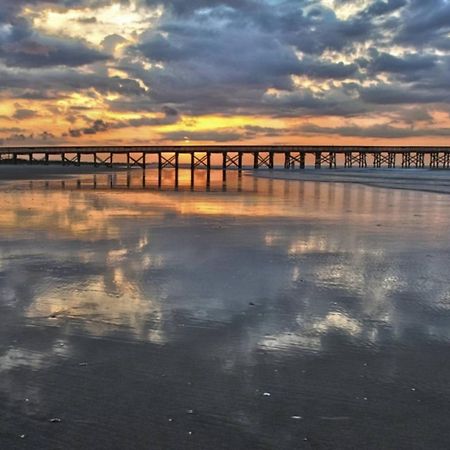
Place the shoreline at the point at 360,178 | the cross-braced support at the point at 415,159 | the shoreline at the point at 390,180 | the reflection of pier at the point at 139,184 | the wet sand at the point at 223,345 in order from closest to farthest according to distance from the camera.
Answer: the wet sand at the point at 223,345 → the reflection of pier at the point at 139,184 → the shoreline at the point at 390,180 → the shoreline at the point at 360,178 → the cross-braced support at the point at 415,159

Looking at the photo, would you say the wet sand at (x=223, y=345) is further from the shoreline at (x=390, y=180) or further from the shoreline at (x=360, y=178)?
the shoreline at (x=360, y=178)

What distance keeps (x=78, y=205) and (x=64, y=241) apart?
312 inches

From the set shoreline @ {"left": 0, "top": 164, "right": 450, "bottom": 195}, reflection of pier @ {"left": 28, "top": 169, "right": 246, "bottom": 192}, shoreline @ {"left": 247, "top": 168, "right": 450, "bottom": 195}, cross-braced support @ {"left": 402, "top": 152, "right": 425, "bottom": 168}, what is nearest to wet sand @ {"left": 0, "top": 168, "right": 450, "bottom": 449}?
reflection of pier @ {"left": 28, "top": 169, "right": 246, "bottom": 192}

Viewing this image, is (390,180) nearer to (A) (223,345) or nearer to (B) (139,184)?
(B) (139,184)

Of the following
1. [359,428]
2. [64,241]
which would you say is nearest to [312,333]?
[359,428]

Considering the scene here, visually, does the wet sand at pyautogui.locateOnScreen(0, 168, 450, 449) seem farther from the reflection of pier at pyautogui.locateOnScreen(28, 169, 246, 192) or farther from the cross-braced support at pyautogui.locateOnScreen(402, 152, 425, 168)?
the cross-braced support at pyautogui.locateOnScreen(402, 152, 425, 168)

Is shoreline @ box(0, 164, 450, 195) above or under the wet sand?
above

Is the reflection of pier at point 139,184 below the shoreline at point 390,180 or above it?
below

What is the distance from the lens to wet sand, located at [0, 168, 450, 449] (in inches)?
123

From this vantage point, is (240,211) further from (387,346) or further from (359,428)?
(359,428)

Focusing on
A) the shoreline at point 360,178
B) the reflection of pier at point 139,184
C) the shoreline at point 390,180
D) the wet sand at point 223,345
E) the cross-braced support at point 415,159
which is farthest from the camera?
the cross-braced support at point 415,159

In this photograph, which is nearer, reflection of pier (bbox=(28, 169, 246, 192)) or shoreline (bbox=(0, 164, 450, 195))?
reflection of pier (bbox=(28, 169, 246, 192))

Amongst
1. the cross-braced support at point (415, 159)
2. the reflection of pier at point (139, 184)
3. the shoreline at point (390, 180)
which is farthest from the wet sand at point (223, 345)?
the cross-braced support at point (415, 159)

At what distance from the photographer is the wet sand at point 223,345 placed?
10.2 ft
